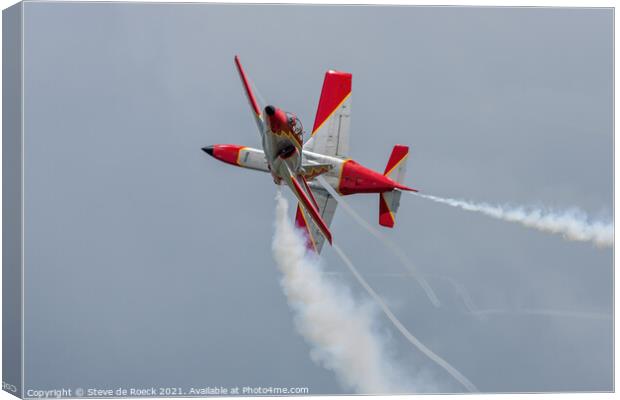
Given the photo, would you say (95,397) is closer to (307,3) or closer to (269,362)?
(269,362)

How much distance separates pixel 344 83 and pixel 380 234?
3198 mm

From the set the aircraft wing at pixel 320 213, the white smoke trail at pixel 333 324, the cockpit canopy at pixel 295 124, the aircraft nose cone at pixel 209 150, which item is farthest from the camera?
the aircraft nose cone at pixel 209 150

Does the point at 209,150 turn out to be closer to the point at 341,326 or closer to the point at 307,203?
the point at 307,203

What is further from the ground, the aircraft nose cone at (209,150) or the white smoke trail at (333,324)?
the aircraft nose cone at (209,150)

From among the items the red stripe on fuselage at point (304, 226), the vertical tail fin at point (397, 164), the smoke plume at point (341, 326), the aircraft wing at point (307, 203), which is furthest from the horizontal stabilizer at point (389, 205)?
the red stripe on fuselage at point (304, 226)

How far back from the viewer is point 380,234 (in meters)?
28.8

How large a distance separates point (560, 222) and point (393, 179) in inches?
121

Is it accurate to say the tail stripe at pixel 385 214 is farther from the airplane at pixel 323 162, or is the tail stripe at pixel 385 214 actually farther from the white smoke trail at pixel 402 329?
the white smoke trail at pixel 402 329

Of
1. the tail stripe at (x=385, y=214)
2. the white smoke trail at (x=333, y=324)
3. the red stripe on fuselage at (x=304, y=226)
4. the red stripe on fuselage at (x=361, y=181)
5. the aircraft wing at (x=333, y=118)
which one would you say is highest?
the aircraft wing at (x=333, y=118)

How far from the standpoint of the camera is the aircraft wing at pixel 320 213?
29578mm

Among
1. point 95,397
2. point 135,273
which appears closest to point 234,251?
point 135,273

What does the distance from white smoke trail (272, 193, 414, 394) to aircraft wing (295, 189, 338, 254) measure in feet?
2.03

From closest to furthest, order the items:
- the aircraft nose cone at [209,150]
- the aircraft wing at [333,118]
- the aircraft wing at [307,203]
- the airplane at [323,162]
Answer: the aircraft wing at [307,203]
the airplane at [323,162]
the aircraft wing at [333,118]
the aircraft nose cone at [209,150]

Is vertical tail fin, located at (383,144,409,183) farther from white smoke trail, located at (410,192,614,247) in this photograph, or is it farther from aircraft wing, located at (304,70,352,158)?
white smoke trail, located at (410,192,614,247)
